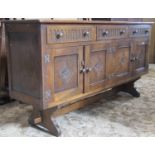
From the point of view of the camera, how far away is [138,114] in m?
2.31

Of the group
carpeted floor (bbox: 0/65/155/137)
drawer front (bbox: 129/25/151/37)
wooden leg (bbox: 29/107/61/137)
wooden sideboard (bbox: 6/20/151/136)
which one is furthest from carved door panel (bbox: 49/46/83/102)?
drawer front (bbox: 129/25/151/37)

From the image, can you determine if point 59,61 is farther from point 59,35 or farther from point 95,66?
point 95,66

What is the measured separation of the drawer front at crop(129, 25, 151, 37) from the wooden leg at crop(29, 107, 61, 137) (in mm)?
1193

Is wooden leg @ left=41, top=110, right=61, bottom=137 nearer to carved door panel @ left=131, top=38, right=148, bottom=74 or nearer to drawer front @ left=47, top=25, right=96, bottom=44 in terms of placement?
drawer front @ left=47, top=25, right=96, bottom=44

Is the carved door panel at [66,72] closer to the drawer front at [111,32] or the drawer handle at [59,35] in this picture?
the drawer handle at [59,35]

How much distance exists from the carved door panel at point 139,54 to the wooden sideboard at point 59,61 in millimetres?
247

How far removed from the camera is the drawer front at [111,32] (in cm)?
204

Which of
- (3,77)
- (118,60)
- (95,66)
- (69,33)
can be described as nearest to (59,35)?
(69,33)

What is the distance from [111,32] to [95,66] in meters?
0.36

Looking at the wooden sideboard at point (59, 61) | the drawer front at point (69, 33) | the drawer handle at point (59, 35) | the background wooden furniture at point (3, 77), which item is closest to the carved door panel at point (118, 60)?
the wooden sideboard at point (59, 61)

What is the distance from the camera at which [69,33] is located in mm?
1771
